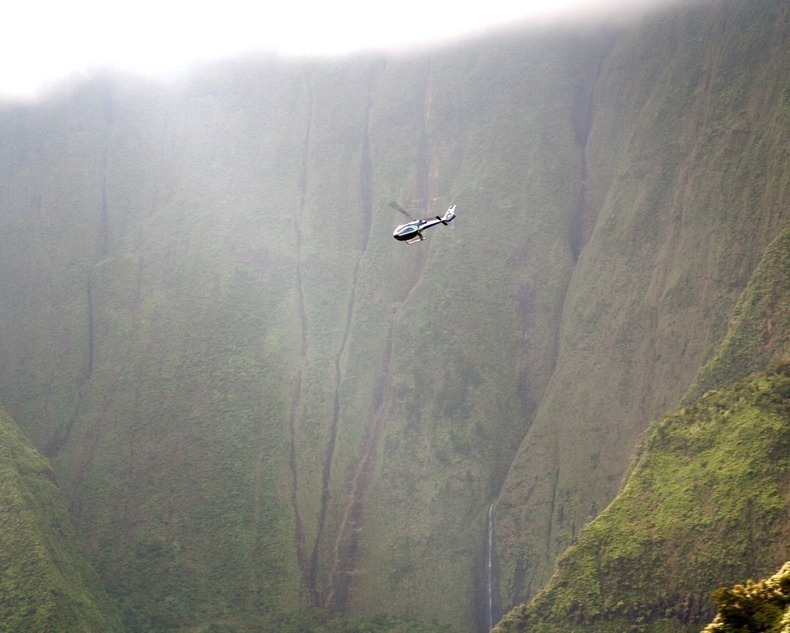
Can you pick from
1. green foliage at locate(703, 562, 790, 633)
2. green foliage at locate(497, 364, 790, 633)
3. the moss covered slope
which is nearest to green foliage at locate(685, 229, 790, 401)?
green foliage at locate(497, 364, 790, 633)

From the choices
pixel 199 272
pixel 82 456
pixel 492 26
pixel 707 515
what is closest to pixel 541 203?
pixel 492 26


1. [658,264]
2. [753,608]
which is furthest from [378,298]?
[753,608]

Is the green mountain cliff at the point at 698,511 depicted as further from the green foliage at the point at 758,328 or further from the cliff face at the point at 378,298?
the cliff face at the point at 378,298

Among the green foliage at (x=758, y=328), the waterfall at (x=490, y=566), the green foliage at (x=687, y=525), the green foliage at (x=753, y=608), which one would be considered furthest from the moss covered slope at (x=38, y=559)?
the green foliage at (x=758, y=328)

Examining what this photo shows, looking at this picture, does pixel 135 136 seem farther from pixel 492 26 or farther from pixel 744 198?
pixel 744 198

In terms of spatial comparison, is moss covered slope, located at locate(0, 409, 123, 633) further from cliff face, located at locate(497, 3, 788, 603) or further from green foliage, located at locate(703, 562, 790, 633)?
green foliage, located at locate(703, 562, 790, 633)
